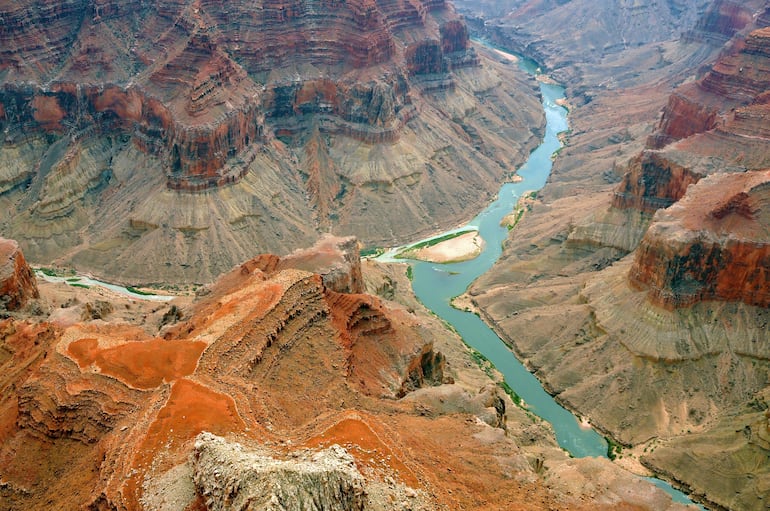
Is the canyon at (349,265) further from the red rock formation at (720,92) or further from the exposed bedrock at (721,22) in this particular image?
the exposed bedrock at (721,22)

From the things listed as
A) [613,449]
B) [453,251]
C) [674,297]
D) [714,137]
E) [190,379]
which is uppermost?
[190,379]

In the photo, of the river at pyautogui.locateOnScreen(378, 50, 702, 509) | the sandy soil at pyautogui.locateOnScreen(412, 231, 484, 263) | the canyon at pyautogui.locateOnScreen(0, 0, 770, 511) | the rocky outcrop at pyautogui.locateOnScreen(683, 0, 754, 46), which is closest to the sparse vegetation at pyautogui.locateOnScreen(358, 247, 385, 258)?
the river at pyautogui.locateOnScreen(378, 50, 702, 509)

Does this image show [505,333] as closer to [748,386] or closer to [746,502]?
[748,386]

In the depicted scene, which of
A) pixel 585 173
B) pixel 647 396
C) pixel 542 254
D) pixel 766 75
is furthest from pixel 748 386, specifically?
pixel 585 173

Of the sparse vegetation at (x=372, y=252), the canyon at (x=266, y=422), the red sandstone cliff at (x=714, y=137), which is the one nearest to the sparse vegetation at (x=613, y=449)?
the canyon at (x=266, y=422)

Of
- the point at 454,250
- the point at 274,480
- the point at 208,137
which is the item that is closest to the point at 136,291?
the point at 208,137

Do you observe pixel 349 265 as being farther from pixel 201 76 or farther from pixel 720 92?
pixel 720 92
